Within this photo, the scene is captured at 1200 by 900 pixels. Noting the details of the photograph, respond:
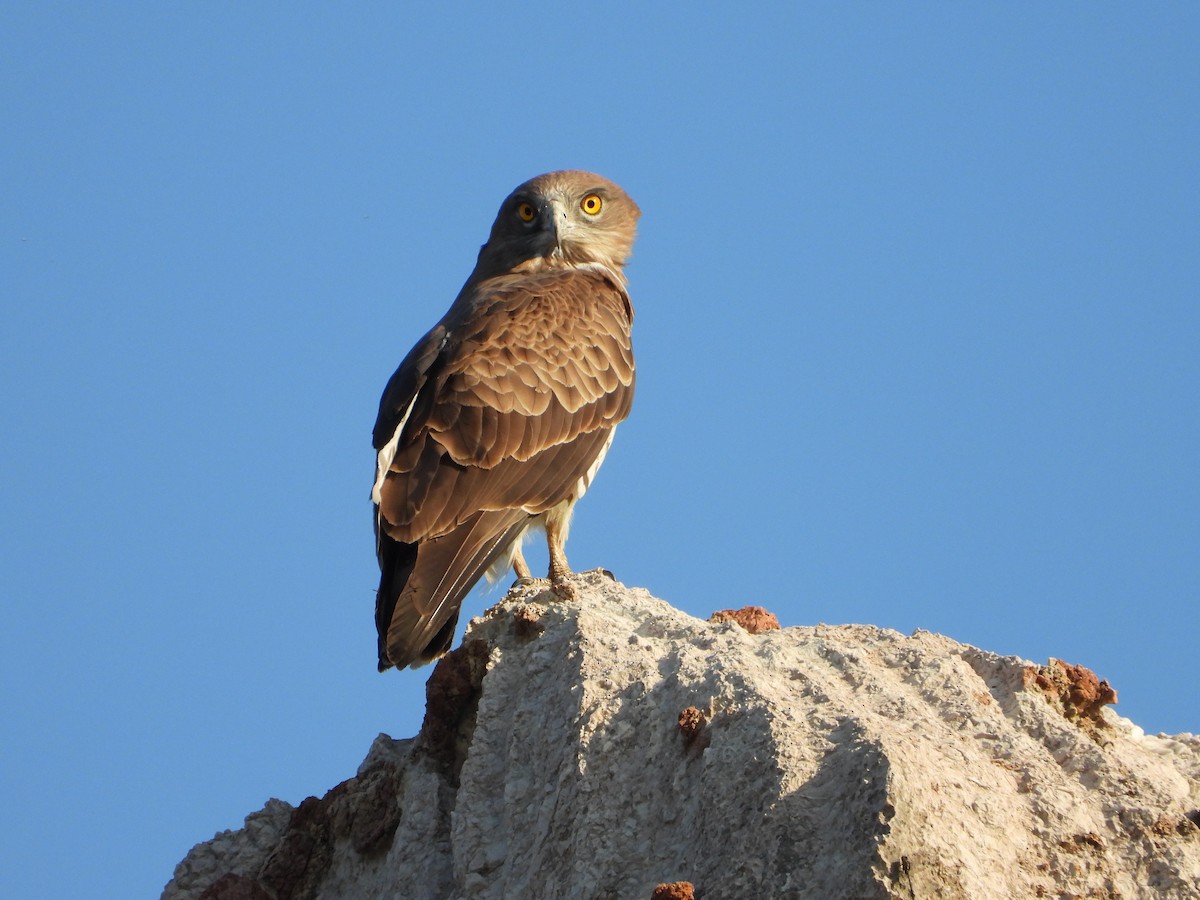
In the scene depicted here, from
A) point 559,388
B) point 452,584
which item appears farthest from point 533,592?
point 559,388

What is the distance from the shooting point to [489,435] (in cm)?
822

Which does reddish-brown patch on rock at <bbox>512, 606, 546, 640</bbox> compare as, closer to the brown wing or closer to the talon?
the talon

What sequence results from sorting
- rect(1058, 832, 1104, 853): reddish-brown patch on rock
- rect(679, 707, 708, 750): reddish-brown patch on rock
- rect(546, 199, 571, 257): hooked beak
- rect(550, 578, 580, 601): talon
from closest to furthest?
rect(1058, 832, 1104, 853): reddish-brown patch on rock → rect(679, 707, 708, 750): reddish-brown patch on rock → rect(550, 578, 580, 601): talon → rect(546, 199, 571, 257): hooked beak

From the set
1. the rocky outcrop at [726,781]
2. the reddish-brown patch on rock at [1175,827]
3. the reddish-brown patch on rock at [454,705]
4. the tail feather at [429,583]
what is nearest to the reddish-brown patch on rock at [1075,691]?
the rocky outcrop at [726,781]

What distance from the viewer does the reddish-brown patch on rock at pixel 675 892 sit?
4.80 metres

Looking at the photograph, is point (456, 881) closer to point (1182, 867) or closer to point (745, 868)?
point (745, 868)

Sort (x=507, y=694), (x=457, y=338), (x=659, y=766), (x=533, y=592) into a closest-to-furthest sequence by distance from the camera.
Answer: (x=659, y=766), (x=507, y=694), (x=533, y=592), (x=457, y=338)

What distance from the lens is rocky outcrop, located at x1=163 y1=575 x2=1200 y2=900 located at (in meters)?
4.86

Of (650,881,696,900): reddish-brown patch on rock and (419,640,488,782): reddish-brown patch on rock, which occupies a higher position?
(419,640,488,782): reddish-brown patch on rock

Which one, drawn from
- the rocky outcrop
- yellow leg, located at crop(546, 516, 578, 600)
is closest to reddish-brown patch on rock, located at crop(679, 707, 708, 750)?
the rocky outcrop

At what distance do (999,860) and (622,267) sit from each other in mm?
6807

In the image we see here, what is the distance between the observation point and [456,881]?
6234 mm

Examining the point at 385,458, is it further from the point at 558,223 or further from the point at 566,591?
the point at 558,223

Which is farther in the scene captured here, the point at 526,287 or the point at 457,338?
the point at 526,287
